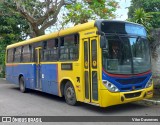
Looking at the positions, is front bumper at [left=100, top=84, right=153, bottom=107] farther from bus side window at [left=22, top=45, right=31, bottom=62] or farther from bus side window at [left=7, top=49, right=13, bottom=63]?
bus side window at [left=7, top=49, right=13, bottom=63]

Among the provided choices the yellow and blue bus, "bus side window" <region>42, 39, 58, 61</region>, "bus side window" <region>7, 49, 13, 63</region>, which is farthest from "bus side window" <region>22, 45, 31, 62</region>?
the yellow and blue bus

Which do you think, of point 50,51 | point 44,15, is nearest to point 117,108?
point 50,51

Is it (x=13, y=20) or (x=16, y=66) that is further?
(x=13, y=20)

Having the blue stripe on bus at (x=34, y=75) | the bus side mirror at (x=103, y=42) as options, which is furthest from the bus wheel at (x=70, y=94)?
the bus side mirror at (x=103, y=42)

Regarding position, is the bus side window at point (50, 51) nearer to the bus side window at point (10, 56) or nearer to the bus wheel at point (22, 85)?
the bus wheel at point (22, 85)

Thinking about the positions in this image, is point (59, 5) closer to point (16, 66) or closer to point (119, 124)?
point (16, 66)

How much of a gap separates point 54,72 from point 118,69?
11.2ft

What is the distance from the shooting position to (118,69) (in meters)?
8.44

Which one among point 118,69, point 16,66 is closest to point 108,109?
point 118,69

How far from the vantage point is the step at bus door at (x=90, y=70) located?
859 centimetres

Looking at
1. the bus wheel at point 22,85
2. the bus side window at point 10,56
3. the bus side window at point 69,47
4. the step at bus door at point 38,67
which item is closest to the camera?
the bus side window at point 69,47

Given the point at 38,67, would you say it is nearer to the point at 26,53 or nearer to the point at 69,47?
the point at 26,53

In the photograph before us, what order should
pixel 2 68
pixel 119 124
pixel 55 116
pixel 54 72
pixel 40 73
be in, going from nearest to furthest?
1. pixel 119 124
2. pixel 55 116
3. pixel 54 72
4. pixel 40 73
5. pixel 2 68

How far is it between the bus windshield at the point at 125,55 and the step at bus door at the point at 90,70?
440 millimetres
